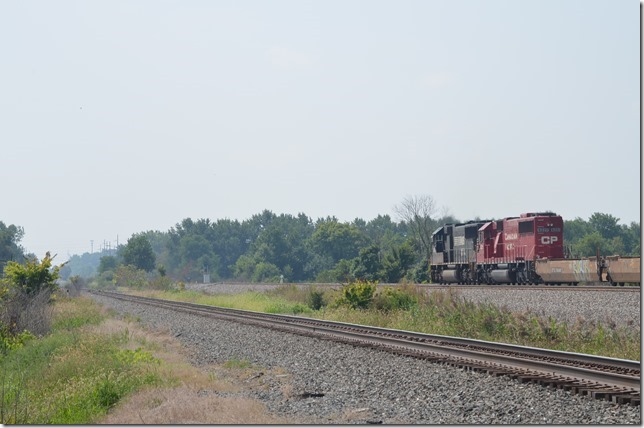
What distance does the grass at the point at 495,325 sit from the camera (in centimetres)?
1470

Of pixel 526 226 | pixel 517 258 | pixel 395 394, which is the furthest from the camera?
pixel 517 258

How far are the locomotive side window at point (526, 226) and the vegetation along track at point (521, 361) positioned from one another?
1796 cm

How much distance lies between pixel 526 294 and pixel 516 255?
10263 millimetres

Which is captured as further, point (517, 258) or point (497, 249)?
point (497, 249)

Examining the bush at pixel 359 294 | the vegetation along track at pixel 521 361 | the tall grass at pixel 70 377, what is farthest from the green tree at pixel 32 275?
the vegetation along track at pixel 521 361

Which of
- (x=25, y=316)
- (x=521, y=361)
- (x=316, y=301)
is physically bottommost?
(x=25, y=316)

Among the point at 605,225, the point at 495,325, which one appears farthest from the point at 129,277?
the point at 495,325

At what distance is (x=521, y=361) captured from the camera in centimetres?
1227

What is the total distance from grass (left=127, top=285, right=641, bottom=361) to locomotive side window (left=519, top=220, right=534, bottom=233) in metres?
11.5

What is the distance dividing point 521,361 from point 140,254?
10653cm

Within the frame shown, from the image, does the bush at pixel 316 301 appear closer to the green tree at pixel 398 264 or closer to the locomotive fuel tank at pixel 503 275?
the locomotive fuel tank at pixel 503 275

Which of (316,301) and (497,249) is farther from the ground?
(497,249)

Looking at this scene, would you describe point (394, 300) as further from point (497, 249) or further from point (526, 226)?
point (497, 249)

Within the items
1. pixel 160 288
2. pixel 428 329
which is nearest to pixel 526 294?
pixel 428 329
